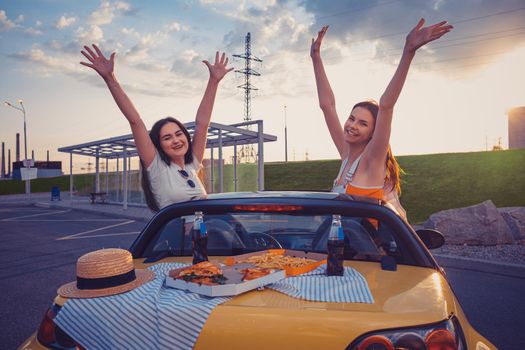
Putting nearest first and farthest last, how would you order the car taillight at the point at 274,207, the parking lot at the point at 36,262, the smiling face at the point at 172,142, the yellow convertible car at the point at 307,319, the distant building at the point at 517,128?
the yellow convertible car at the point at 307,319 < the car taillight at the point at 274,207 < the smiling face at the point at 172,142 < the parking lot at the point at 36,262 < the distant building at the point at 517,128

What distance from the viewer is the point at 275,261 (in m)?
2.13

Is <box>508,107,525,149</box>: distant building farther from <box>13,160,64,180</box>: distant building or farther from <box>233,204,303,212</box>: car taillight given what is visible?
<box>233,204,303,212</box>: car taillight

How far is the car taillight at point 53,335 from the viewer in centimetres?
175

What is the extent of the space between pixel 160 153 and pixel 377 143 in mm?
1798

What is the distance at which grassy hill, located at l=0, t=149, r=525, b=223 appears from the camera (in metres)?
21.6

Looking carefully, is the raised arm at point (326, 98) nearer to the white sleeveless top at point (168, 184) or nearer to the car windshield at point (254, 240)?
the white sleeveless top at point (168, 184)

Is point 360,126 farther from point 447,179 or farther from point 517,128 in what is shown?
point 517,128

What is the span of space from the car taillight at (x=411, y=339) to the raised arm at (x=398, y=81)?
1.89 meters

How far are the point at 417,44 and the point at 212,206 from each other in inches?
71.4

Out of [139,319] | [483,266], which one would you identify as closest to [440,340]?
[139,319]

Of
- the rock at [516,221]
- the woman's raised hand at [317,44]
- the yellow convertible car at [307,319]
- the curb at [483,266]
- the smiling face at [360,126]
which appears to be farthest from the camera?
the rock at [516,221]

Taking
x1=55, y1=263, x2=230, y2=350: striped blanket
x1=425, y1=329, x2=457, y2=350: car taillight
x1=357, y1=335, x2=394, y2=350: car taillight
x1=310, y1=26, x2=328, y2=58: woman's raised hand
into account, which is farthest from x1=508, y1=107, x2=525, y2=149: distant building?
x1=55, y1=263, x2=230, y2=350: striped blanket

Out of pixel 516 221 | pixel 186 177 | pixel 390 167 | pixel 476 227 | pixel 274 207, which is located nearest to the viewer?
pixel 274 207

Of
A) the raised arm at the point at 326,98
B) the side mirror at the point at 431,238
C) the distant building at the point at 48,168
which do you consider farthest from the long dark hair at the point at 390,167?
the distant building at the point at 48,168
